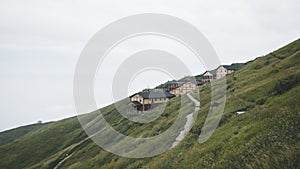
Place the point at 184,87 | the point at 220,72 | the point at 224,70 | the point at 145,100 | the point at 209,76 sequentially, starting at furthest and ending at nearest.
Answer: the point at 209,76
the point at 220,72
the point at 224,70
the point at 184,87
the point at 145,100

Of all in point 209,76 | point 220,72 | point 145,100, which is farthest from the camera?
point 209,76

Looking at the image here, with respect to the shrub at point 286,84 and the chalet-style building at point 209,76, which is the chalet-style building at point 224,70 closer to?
the chalet-style building at point 209,76

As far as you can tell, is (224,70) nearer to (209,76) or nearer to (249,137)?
(209,76)

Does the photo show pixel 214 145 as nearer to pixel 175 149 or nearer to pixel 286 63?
pixel 175 149

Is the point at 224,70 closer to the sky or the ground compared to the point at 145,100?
closer to the sky

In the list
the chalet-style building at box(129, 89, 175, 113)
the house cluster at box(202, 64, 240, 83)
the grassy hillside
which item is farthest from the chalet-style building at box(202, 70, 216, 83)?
the grassy hillside

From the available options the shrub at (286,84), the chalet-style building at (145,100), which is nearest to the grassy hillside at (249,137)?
the shrub at (286,84)

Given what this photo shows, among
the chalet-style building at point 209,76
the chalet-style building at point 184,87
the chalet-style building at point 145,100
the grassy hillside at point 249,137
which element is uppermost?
the chalet-style building at point 209,76

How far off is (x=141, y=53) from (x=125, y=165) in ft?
59.7

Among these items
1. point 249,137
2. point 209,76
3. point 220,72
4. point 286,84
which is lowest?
point 249,137

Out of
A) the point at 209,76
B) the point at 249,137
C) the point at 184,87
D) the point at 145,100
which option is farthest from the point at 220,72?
the point at 249,137

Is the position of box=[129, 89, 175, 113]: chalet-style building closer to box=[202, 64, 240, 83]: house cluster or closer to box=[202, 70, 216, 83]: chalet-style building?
box=[202, 64, 240, 83]: house cluster

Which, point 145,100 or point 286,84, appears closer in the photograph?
point 286,84

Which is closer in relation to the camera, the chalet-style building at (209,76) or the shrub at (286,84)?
the shrub at (286,84)
